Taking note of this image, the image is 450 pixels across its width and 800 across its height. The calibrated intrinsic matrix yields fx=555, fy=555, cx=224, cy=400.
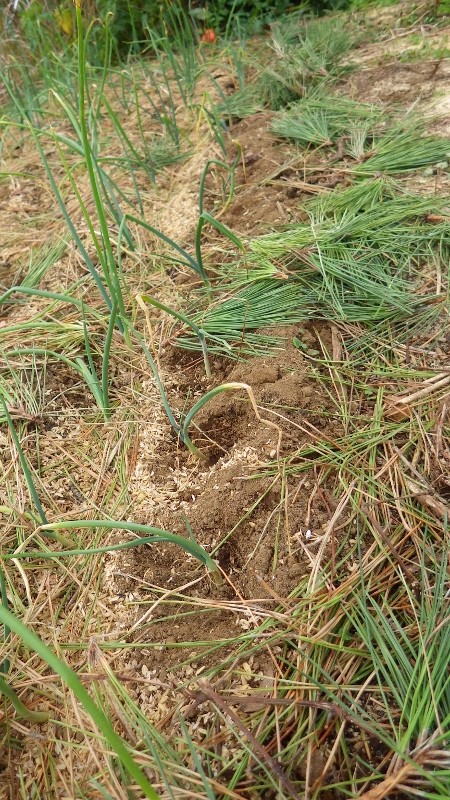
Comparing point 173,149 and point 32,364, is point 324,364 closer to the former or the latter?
point 32,364

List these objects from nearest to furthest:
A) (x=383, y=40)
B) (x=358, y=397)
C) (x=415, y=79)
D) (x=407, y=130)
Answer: (x=358, y=397) < (x=407, y=130) < (x=415, y=79) < (x=383, y=40)

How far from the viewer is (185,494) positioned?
1.23 meters

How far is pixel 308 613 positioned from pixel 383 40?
8.50ft

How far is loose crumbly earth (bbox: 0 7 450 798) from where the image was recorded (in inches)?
40.0

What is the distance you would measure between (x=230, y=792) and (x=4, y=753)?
1.35 ft

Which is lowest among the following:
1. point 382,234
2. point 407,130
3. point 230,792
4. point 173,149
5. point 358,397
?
point 230,792

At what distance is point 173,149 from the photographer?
2240 millimetres

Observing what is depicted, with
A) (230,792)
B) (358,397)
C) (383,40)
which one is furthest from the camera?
(383,40)

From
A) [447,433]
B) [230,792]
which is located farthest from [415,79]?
[230,792]

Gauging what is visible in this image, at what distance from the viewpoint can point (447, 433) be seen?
120 cm

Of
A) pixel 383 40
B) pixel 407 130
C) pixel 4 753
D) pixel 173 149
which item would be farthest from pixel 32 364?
pixel 383 40

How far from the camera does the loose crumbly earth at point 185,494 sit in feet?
3.33

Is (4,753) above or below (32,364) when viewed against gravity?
below

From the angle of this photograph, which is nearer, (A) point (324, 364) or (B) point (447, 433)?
(B) point (447, 433)
